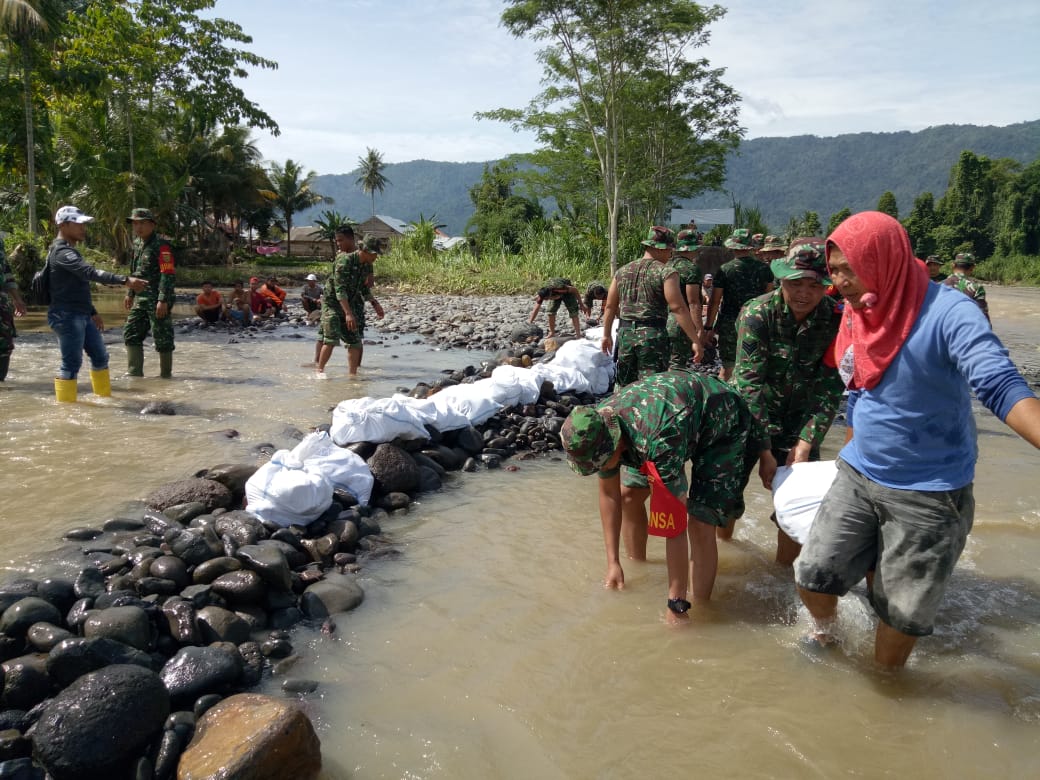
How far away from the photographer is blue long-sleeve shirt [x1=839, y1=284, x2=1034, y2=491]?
2002mm

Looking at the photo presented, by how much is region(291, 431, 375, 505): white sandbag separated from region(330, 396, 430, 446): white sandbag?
0.40 meters

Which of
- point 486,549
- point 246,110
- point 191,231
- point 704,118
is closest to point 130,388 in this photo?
Result: point 486,549

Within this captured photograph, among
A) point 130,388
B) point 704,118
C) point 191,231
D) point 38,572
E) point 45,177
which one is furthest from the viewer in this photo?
point 191,231

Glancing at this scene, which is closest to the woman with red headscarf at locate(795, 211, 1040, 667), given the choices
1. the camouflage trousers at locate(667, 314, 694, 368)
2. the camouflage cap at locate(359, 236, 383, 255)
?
the camouflage trousers at locate(667, 314, 694, 368)

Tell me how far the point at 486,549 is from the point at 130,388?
17.0 feet

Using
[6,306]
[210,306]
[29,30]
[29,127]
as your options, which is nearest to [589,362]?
[6,306]

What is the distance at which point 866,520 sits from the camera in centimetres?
240

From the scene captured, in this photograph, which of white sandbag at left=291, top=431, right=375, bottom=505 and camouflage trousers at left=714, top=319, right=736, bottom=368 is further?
camouflage trousers at left=714, top=319, right=736, bottom=368

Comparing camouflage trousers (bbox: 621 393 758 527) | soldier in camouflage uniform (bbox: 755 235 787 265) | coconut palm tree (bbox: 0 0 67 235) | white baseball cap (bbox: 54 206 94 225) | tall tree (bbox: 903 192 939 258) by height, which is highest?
coconut palm tree (bbox: 0 0 67 235)

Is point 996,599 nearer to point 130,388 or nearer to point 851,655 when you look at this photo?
point 851,655

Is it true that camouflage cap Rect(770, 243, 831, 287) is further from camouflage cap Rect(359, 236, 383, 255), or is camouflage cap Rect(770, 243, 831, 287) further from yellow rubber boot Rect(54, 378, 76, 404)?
yellow rubber boot Rect(54, 378, 76, 404)

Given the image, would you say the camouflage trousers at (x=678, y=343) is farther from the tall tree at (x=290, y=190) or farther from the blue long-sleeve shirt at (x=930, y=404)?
the tall tree at (x=290, y=190)

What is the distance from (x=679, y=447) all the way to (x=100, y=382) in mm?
6014

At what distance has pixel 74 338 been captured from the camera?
628 centimetres
